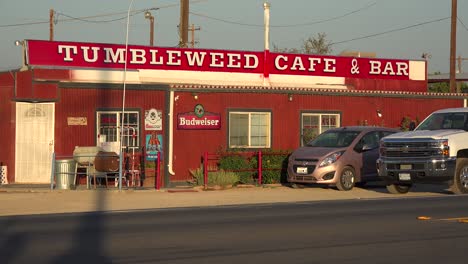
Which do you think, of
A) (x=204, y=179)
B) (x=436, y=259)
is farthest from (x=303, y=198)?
(x=436, y=259)

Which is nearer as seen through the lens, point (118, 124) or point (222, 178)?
point (222, 178)

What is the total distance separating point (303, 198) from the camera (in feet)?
72.5

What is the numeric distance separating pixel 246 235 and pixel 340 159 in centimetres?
1037

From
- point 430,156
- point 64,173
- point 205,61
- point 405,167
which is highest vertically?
point 205,61

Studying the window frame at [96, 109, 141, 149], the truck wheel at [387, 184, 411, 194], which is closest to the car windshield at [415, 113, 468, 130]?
the truck wheel at [387, 184, 411, 194]

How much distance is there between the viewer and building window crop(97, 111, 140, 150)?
26.1 m

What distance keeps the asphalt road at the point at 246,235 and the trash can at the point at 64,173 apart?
5846 millimetres

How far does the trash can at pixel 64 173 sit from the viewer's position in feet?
77.5

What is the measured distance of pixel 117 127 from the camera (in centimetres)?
2623

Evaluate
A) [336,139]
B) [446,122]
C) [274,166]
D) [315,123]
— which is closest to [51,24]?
[315,123]

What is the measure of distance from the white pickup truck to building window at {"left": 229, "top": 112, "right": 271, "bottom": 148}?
6965 mm

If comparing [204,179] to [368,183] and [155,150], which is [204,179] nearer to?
[155,150]

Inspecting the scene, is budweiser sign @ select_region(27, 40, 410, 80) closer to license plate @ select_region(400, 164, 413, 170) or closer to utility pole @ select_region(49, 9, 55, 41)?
license plate @ select_region(400, 164, 413, 170)

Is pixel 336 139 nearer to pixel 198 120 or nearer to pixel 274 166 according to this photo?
pixel 274 166
